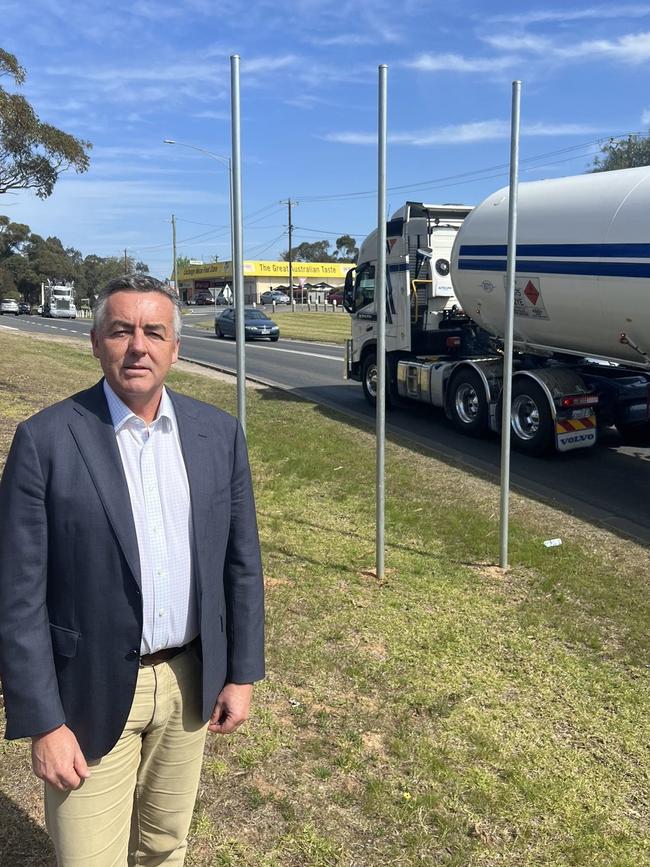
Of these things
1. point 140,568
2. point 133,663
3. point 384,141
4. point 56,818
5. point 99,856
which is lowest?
point 99,856

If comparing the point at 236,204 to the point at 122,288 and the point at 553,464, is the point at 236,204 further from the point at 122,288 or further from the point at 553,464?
the point at 553,464

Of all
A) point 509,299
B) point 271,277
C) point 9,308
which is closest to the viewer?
point 509,299

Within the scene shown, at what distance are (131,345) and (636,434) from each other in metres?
10.2

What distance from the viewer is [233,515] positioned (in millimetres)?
2316

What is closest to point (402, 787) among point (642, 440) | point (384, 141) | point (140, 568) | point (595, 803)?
point (595, 803)

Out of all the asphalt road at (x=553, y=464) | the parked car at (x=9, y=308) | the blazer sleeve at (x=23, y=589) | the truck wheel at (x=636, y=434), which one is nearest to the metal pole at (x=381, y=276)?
the asphalt road at (x=553, y=464)

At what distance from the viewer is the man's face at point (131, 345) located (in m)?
2.07

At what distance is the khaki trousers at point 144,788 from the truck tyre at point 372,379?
1147 centimetres

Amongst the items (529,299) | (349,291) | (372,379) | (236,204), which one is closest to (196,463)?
(236,204)

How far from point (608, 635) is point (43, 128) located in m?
14.2

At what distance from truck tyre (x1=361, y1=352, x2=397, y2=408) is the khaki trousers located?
11473 mm

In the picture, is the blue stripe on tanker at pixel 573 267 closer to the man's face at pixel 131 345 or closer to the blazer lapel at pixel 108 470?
the man's face at pixel 131 345

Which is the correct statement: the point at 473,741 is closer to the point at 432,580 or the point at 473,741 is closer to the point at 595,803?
the point at 595,803

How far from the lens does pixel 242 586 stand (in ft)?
7.66
